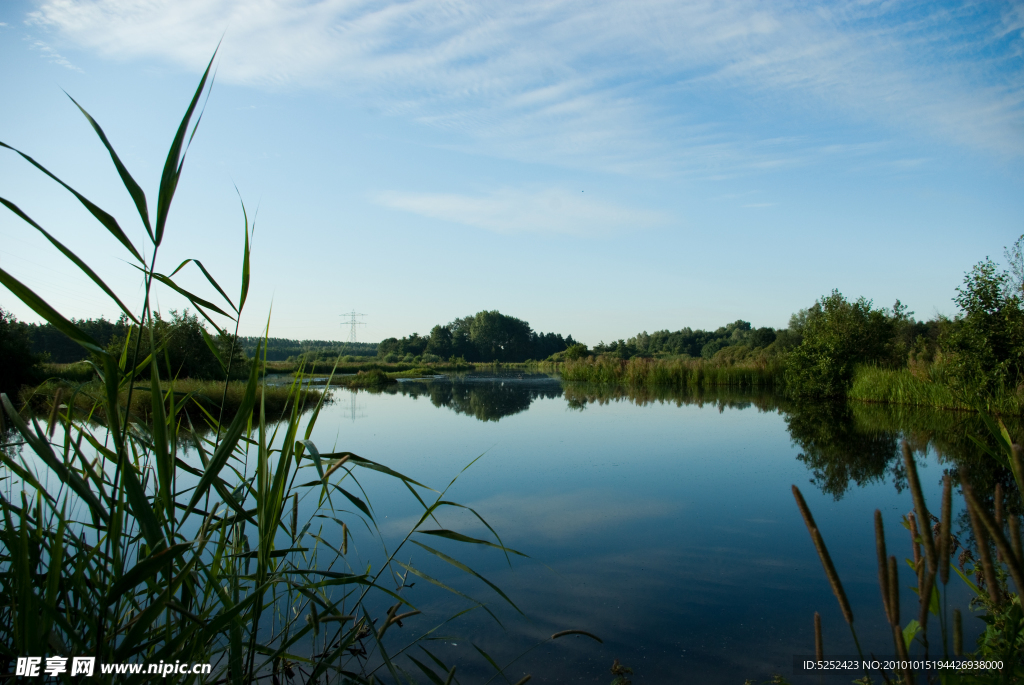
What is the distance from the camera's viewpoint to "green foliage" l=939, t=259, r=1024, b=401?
9.16 metres

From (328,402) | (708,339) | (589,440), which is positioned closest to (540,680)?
(589,440)

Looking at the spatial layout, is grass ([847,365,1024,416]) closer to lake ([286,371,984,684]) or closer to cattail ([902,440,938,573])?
lake ([286,371,984,684])

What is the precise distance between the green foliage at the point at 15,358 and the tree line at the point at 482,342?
1379 inches

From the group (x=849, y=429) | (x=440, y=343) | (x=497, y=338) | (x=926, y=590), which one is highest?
(x=497, y=338)

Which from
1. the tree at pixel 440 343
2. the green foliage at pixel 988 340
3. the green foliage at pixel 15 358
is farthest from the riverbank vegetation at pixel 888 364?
the tree at pixel 440 343

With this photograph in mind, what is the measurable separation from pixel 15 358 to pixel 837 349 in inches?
664

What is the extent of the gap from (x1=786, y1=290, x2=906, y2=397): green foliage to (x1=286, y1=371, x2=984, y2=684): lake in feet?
17.3

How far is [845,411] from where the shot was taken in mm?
11008

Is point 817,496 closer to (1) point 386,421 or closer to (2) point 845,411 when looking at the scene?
(1) point 386,421

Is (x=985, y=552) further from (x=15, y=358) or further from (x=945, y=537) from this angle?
(x=15, y=358)

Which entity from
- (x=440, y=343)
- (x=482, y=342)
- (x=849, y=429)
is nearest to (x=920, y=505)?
(x=849, y=429)

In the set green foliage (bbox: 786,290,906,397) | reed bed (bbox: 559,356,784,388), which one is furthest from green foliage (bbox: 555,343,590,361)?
green foliage (bbox: 786,290,906,397)

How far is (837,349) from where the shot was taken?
14.0 meters

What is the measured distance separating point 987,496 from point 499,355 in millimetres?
50443
